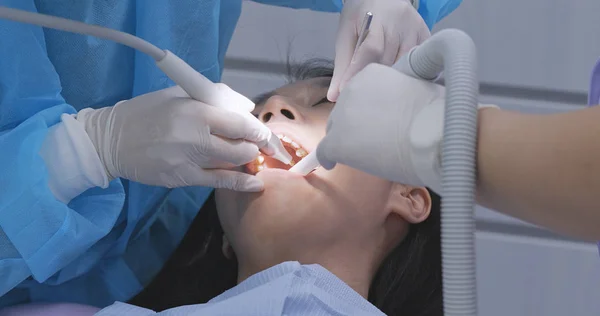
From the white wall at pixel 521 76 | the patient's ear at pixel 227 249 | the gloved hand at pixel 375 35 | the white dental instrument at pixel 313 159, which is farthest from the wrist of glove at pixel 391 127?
the white wall at pixel 521 76

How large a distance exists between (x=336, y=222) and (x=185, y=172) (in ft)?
0.98

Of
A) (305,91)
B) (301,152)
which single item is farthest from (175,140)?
(305,91)

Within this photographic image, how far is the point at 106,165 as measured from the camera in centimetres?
123

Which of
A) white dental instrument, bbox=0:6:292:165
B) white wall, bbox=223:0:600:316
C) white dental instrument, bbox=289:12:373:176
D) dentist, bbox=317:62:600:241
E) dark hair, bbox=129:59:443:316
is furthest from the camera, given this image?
white wall, bbox=223:0:600:316

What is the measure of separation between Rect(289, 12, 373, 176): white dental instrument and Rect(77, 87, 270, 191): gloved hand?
8 cm

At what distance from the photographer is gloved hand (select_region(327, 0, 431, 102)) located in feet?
4.27

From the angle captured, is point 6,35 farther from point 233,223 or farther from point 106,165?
point 233,223

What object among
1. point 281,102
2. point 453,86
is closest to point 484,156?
point 453,86

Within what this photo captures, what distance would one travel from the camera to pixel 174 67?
1.07 metres

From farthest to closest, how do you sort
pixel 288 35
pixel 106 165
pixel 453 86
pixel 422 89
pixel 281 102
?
pixel 288 35 < pixel 281 102 < pixel 106 165 < pixel 422 89 < pixel 453 86

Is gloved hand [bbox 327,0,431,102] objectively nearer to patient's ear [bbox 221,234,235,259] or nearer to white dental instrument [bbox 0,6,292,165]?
white dental instrument [bbox 0,6,292,165]

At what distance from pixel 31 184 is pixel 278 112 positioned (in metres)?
0.48

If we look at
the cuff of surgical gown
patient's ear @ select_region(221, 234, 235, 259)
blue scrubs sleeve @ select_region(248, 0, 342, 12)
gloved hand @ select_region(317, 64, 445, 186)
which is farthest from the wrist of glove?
blue scrubs sleeve @ select_region(248, 0, 342, 12)

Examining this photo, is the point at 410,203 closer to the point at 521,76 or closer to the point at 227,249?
the point at 227,249
